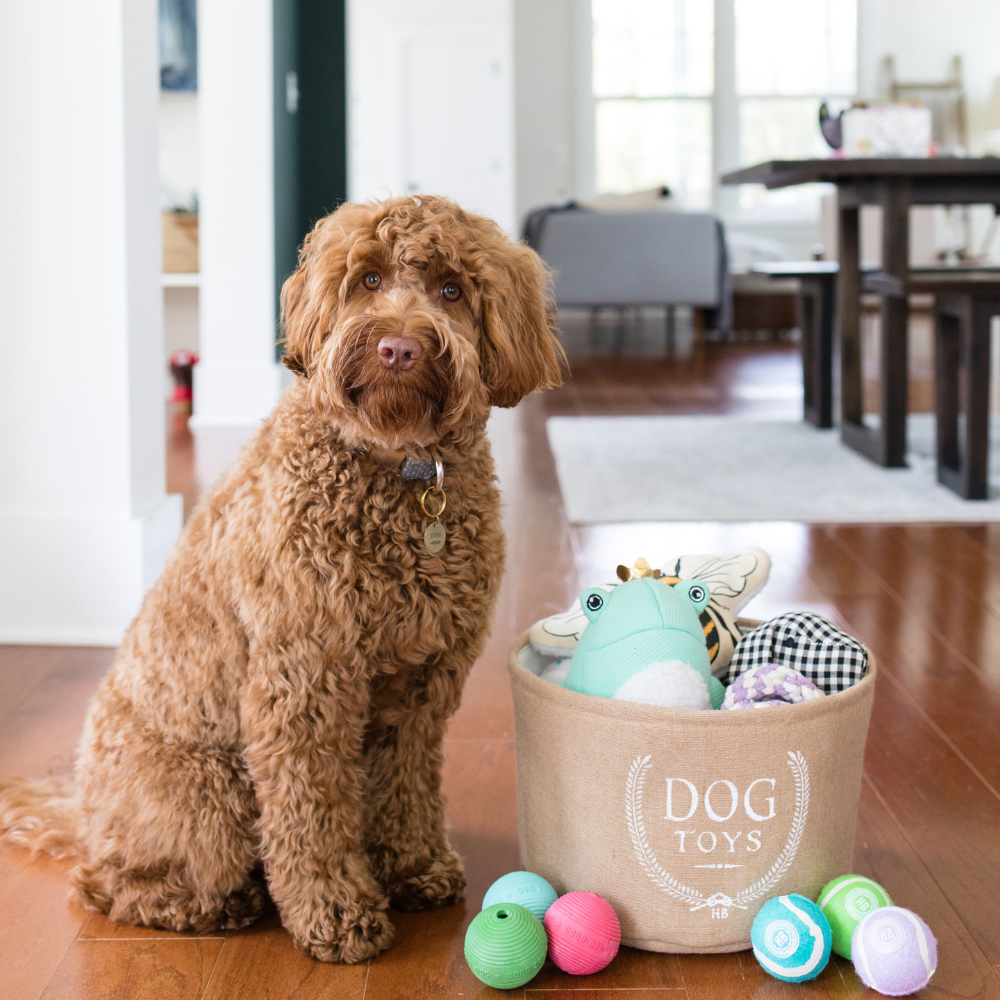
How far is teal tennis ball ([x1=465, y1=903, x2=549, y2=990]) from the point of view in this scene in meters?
1.16

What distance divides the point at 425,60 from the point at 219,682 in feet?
31.2

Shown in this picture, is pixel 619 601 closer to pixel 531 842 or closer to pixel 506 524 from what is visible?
pixel 531 842

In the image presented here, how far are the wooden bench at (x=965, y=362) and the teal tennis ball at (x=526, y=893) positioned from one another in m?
2.40

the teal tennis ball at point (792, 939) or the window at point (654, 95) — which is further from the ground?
the window at point (654, 95)

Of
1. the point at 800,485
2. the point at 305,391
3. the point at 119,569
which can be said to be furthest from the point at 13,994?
the point at 800,485

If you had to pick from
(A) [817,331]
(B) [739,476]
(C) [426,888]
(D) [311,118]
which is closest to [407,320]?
(C) [426,888]

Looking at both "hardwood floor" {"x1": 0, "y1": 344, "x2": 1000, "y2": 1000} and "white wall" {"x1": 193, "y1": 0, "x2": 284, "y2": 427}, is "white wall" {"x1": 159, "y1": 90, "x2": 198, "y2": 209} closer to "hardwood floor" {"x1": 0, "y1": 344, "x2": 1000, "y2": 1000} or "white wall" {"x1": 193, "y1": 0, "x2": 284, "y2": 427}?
"white wall" {"x1": 193, "y1": 0, "x2": 284, "y2": 427}

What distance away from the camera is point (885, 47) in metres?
9.94

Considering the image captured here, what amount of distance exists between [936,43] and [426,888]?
10.3 m

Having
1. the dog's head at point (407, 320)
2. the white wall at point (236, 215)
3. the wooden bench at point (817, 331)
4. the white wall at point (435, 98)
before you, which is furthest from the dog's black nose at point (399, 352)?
the white wall at point (435, 98)

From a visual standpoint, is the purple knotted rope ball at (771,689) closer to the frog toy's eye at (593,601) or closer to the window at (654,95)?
the frog toy's eye at (593,601)

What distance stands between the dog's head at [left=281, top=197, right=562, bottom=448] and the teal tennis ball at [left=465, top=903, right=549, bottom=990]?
484 mm

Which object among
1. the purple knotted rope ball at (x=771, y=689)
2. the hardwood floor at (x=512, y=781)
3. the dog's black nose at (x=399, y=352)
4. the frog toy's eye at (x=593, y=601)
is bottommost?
the hardwood floor at (x=512, y=781)

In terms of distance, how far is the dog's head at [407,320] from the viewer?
1062 millimetres
